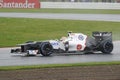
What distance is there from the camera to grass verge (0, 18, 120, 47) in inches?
1061

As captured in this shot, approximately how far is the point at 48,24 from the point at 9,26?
339cm

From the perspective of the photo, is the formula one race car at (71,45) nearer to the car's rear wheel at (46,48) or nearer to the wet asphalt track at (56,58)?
the car's rear wheel at (46,48)

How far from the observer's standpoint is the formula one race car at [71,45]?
18.5 meters

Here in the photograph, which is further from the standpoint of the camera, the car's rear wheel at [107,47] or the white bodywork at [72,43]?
the car's rear wheel at [107,47]

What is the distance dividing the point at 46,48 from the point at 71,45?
1.21 m

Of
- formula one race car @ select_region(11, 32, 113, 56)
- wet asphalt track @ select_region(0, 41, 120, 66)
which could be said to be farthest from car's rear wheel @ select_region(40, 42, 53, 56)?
wet asphalt track @ select_region(0, 41, 120, 66)

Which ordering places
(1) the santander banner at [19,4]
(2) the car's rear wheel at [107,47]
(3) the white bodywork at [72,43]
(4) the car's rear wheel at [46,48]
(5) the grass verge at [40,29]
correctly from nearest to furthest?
1. (4) the car's rear wheel at [46,48]
2. (3) the white bodywork at [72,43]
3. (2) the car's rear wheel at [107,47]
4. (5) the grass verge at [40,29]
5. (1) the santander banner at [19,4]

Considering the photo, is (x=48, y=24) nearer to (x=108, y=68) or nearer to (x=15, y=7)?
(x=108, y=68)

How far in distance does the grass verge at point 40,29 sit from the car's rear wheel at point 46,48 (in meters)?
5.06

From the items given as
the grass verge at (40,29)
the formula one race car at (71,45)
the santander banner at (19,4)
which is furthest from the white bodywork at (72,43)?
the santander banner at (19,4)

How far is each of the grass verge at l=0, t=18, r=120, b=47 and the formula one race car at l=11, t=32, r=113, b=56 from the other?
492 centimetres

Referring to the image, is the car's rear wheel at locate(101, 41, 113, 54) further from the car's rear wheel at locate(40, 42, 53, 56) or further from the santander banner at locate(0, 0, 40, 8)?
the santander banner at locate(0, 0, 40, 8)

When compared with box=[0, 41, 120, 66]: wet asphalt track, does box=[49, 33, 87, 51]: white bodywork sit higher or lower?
higher

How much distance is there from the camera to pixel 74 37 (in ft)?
64.0
